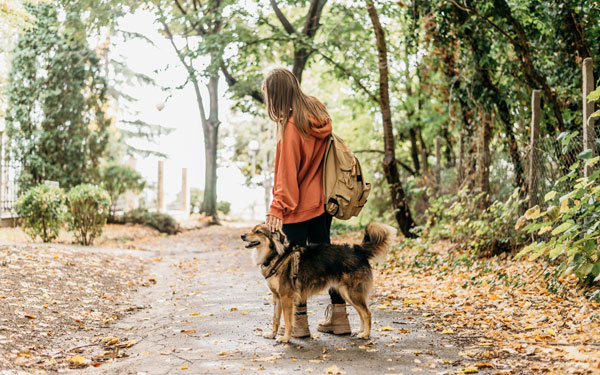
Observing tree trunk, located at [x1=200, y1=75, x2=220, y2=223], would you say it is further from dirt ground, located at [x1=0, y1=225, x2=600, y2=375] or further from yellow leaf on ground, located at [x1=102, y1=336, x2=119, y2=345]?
yellow leaf on ground, located at [x1=102, y1=336, x2=119, y2=345]

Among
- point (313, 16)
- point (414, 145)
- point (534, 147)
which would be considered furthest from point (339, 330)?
point (414, 145)

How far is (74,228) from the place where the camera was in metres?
12.2

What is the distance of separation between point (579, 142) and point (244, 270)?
231 inches

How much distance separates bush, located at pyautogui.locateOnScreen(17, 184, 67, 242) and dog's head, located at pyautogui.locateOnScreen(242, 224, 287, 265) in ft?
27.5

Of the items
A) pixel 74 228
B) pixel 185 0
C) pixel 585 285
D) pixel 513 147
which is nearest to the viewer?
pixel 585 285

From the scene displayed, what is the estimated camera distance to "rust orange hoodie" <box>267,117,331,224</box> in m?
4.56

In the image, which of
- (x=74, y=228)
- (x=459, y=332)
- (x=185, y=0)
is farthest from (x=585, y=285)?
(x=185, y=0)

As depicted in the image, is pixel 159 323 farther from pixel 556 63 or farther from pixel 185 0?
pixel 185 0

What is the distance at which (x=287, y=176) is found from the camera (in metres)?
4.57

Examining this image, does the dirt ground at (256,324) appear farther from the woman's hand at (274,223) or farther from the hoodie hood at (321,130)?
the hoodie hood at (321,130)

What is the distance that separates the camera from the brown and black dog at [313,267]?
4539mm

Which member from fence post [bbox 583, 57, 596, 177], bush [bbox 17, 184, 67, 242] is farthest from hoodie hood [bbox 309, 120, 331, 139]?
bush [bbox 17, 184, 67, 242]

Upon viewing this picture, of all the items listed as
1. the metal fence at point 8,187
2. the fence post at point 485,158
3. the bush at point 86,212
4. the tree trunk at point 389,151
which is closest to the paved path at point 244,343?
the fence post at point 485,158

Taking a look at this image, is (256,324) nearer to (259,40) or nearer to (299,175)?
(299,175)
